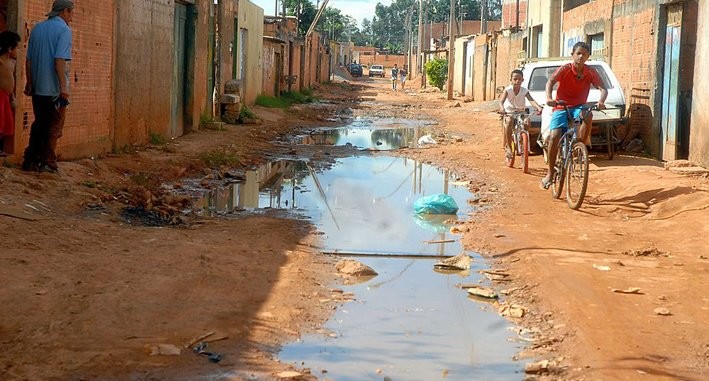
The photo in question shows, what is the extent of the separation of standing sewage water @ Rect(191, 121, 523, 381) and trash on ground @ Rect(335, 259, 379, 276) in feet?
0.35

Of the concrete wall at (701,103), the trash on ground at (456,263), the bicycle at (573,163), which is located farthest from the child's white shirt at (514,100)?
the trash on ground at (456,263)

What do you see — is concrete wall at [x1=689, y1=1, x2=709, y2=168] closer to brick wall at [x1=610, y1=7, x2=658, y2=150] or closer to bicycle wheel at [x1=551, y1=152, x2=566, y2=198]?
brick wall at [x1=610, y1=7, x2=658, y2=150]

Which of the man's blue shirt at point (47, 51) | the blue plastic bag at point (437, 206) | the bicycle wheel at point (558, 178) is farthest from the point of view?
the bicycle wheel at point (558, 178)

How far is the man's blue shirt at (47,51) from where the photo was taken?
29.8 feet

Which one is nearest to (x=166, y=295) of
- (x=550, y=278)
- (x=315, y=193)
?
(x=550, y=278)

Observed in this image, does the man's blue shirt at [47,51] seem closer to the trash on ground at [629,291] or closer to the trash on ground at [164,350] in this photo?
the trash on ground at [164,350]

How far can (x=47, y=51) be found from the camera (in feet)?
30.0

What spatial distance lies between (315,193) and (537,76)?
6.51m

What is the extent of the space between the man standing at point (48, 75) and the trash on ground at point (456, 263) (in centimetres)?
445

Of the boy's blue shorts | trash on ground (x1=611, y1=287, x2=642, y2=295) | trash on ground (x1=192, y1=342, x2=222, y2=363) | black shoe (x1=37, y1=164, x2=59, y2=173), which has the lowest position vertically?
trash on ground (x1=192, y1=342, x2=222, y2=363)

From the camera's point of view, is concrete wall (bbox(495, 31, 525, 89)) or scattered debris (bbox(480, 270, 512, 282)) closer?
scattered debris (bbox(480, 270, 512, 282))

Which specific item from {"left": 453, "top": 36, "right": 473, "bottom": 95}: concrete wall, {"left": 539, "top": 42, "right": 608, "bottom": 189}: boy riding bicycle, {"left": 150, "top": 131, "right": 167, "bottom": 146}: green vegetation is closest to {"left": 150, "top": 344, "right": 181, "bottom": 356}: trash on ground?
{"left": 539, "top": 42, "right": 608, "bottom": 189}: boy riding bicycle

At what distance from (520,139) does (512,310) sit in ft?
26.9

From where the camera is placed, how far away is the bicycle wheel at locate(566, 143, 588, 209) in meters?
9.85
